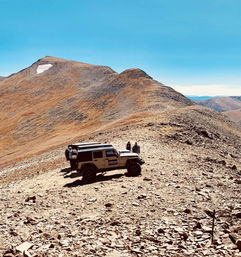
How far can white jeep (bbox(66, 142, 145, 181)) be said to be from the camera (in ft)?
57.4

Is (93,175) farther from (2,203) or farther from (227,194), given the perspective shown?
(227,194)

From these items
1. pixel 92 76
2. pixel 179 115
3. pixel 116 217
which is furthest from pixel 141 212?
pixel 92 76

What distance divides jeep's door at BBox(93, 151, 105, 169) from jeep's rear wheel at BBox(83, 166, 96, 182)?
40 centimetres

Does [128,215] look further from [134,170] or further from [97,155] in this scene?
[97,155]

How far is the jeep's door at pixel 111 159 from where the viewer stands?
58.9 ft

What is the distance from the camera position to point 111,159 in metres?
18.1

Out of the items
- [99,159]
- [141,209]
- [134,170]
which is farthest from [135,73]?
[141,209]

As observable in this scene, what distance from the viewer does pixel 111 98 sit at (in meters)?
91.1

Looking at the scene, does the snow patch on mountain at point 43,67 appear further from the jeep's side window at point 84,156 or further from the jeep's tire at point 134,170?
A: the jeep's tire at point 134,170

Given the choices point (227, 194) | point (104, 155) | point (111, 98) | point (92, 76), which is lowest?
point (227, 194)

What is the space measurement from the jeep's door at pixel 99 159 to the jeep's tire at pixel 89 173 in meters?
0.40

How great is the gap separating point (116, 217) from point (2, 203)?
7.61 metres

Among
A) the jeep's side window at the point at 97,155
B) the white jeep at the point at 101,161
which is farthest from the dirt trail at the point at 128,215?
the jeep's side window at the point at 97,155

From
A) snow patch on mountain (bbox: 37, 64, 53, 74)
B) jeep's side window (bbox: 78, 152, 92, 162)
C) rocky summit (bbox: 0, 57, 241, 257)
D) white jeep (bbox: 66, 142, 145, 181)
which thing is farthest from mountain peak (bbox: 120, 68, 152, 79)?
jeep's side window (bbox: 78, 152, 92, 162)
